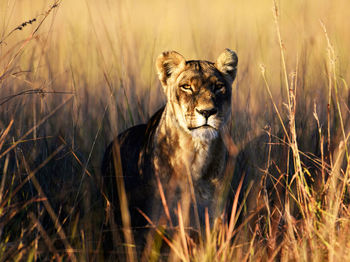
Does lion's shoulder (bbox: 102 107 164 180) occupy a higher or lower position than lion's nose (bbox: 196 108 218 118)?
lower

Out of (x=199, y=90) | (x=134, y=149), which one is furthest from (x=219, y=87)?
(x=134, y=149)

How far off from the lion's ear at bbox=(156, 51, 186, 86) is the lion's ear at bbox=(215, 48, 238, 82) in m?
0.26

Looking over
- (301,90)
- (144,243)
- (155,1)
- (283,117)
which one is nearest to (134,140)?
(144,243)

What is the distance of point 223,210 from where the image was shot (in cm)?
379

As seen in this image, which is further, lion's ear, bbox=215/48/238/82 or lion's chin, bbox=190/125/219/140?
lion's ear, bbox=215/48/238/82

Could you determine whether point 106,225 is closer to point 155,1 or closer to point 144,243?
point 144,243

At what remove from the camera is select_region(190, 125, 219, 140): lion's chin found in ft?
12.1

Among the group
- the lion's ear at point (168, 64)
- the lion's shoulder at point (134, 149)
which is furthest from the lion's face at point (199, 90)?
the lion's shoulder at point (134, 149)

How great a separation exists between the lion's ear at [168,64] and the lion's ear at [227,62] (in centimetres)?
26

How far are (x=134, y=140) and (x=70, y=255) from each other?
59.7 inches

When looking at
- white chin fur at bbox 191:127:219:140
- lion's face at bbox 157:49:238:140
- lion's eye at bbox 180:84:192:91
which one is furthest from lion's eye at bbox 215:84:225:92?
white chin fur at bbox 191:127:219:140

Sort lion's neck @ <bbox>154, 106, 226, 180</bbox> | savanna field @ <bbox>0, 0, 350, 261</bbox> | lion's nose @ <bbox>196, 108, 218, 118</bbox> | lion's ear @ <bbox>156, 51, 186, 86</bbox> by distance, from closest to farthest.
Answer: savanna field @ <bbox>0, 0, 350, 261</bbox>
lion's nose @ <bbox>196, 108, 218, 118</bbox>
lion's neck @ <bbox>154, 106, 226, 180</bbox>
lion's ear @ <bbox>156, 51, 186, 86</bbox>

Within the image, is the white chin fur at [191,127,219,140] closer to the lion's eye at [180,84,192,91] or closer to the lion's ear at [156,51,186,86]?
the lion's eye at [180,84,192,91]

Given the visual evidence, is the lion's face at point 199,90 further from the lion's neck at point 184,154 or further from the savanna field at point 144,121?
the savanna field at point 144,121
